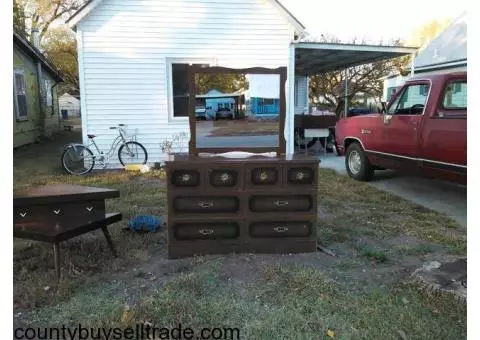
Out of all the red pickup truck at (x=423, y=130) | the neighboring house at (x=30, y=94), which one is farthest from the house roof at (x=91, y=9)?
the neighboring house at (x=30, y=94)

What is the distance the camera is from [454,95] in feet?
21.1

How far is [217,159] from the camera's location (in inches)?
162

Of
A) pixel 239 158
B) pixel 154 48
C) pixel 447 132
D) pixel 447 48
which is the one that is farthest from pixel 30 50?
pixel 447 48

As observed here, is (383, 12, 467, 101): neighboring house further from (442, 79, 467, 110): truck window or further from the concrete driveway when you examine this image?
(442, 79, 467, 110): truck window

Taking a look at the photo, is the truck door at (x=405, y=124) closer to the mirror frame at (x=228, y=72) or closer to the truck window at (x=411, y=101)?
the truck window at (x=411, y=101)

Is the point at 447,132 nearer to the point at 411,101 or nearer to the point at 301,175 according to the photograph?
the point at 411,101

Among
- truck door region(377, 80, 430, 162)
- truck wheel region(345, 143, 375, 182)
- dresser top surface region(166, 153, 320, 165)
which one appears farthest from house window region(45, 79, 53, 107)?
dresser top surface region(166, 153, 320, 165)

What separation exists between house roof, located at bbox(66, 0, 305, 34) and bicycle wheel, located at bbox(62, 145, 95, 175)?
272 centimetres

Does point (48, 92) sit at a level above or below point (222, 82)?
above

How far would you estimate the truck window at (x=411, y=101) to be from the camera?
689 centimetres

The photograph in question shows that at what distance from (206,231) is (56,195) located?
1.38 m

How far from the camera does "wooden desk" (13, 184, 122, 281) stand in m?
3.59

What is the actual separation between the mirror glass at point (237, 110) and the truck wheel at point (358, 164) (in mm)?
4321

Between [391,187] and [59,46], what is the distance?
23.9 metres
